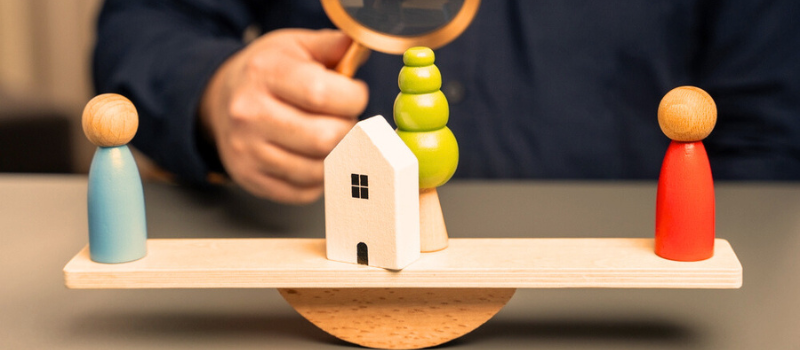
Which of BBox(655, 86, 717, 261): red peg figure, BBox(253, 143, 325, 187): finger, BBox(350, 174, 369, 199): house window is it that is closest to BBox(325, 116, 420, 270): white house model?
BBox(350, 174, 369, 199): house window

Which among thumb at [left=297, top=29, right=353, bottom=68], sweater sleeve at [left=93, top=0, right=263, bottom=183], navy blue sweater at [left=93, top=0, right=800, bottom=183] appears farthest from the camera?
navy blue sweater at [left=93, top=0, right=800, bottom=183]

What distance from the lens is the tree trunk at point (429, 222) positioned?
795 mm

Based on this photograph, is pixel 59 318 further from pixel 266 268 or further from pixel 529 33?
pixel 529 33

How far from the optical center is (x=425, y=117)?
2.49 feet

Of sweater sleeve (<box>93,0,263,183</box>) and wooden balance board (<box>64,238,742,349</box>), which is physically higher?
sweater sleeve (<box>93,0,263,183</box>)

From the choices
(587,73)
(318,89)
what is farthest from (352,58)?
(587,73)

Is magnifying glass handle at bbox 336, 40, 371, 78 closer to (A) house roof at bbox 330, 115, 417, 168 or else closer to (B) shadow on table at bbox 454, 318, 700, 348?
(A) house roof at bbox 330, 115, 417, 168

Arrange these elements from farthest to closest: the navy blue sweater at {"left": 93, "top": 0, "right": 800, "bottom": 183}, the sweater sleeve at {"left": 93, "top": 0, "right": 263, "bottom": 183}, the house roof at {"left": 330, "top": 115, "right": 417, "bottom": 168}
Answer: the navy blue sweater at {"left": 93, "top": 0, "right": 800, "bottom": 183} < the sweater sleeve at {"left": 93, "top": 0, "right": 263, "bottom": 183} < the house roof at {"left": 330, "top": 115, "right": 417, "bottom": 168}

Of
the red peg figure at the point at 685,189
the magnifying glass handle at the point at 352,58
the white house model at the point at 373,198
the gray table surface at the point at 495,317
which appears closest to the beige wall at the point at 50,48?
the gray table surface at the point at 495,317

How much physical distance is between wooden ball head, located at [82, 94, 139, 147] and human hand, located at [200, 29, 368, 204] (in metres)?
0.31

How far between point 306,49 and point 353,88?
0.10 m

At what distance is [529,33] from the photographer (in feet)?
5.25

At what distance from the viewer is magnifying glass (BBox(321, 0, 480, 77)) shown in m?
0.87

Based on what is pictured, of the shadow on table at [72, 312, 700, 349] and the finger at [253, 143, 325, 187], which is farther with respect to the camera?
the finger at [253, 143, 325, 187]
